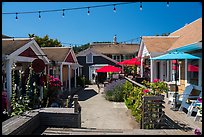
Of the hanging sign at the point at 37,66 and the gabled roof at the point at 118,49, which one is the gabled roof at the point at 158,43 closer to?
the hanging sign at the point at 37,66

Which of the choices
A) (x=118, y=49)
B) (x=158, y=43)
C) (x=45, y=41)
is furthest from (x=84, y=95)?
(x=118, y=49)

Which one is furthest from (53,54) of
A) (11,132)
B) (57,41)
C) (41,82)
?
(57,41)

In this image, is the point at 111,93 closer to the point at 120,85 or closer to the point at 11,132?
the point at 120,85

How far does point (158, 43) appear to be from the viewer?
15.9 m

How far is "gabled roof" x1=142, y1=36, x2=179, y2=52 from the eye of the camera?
1485 centimetres

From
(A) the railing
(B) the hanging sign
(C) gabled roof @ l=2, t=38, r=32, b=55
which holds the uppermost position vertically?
(C) gabled roof @ l=2, t=38, r=32, b=55

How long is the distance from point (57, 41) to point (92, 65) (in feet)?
32.4

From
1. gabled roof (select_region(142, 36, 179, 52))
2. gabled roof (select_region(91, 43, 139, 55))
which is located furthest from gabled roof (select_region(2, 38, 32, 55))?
gabled roof (select_region(91, 43, 139, 55))

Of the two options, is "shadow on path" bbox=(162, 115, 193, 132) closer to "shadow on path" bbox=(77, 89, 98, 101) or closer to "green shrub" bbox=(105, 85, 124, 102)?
"green shrub" bbox=(105, 85, 124, 102)

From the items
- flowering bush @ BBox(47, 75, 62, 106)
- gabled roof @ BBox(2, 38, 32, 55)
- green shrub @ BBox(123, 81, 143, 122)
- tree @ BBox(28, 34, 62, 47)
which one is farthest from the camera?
tree @ BBox(28, 34, 62, 47)

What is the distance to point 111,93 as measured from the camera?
46.9 feet

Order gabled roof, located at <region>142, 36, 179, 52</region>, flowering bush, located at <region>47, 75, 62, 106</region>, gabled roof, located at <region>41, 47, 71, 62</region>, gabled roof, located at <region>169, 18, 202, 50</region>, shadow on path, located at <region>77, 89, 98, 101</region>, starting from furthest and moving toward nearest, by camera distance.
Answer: gabled roof, located at <region>41, 47, 71, 62</region>, shadow on path, located at <region>77, 89, 98, 101</region>, gabled roof, located at <region>142, 36, 179, 52</region>, flowering bush, located at <region>47, 75, 62, 106</region>, gabled roof, located at <region>169, 18, 202, 50</region>

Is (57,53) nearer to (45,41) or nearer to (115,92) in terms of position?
(115,92)

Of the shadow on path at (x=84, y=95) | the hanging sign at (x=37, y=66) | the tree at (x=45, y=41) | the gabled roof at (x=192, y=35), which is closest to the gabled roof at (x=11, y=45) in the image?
the hanging sign at (x=37, y=66)
